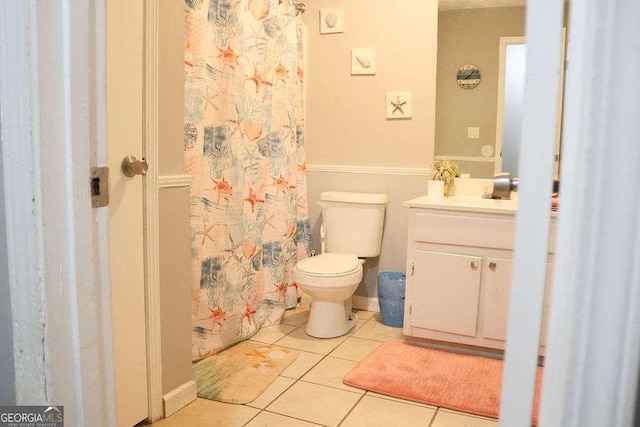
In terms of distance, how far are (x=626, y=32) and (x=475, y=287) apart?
2.17 meters

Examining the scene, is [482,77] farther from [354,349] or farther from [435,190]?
[354,349]

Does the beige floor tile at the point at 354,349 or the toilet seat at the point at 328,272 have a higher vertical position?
the toilet seat at the point at 328,272

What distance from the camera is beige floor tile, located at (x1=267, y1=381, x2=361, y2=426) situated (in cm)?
202

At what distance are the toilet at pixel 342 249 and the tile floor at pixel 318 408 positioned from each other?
0.31 meters

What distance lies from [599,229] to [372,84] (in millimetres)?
2900

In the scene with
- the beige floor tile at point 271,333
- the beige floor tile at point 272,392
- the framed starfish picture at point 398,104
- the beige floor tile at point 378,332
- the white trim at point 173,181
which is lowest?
the beige floor tile at point 378,332

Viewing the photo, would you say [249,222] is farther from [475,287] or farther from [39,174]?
[39,174]

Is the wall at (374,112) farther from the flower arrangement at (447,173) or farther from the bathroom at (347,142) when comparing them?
the flower arrangement at (447,173)

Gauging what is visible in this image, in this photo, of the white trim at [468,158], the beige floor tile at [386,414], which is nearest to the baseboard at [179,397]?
the beige floor tile at [386,414]

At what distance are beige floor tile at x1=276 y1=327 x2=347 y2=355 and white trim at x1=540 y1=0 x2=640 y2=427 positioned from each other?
2.17 meters

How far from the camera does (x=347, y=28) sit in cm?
338

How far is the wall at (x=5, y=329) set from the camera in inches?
33.0

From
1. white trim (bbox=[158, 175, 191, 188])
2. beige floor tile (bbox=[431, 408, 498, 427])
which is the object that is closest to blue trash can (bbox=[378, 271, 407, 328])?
beige floor tile (bbox=[431, 408, 498, 427])

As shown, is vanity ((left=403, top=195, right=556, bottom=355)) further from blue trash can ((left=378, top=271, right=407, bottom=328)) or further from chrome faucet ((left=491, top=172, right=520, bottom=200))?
chrome faucet ((left=491, top=172, right=520, bottom=200))
